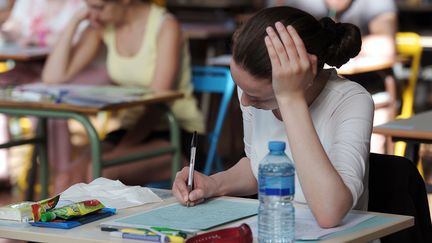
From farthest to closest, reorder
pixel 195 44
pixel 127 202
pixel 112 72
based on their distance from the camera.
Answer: pixel 195 44, pixel 112 72, pixel 127 202

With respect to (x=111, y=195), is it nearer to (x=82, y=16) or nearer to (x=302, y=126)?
(x=302, y=126)

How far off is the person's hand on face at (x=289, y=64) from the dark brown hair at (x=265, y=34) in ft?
0.24

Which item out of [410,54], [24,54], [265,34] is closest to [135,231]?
[265,34]

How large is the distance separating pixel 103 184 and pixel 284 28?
1.90ft

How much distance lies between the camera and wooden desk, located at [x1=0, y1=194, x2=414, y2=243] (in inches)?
72.2

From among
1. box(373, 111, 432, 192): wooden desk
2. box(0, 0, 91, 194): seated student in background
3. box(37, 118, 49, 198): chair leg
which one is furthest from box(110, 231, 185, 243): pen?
box(0, 0, 91, 194): seated student in background

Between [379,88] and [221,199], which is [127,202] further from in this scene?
[379,88]

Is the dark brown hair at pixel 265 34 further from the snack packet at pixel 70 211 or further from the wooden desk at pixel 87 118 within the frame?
the wooden desk at pixel 87 118

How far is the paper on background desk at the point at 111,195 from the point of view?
7.10ft

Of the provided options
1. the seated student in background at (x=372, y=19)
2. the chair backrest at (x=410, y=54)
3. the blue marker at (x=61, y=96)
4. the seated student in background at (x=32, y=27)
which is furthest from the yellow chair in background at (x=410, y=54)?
the blue marker at (x=61, y=96)

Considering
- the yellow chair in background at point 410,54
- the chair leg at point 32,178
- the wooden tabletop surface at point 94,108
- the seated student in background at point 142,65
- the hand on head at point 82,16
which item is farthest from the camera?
the yellow chair in background at point 410,54

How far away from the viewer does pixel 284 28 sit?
6.71 feet

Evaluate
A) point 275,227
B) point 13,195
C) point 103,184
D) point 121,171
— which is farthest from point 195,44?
point 275,227

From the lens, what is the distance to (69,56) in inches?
190
